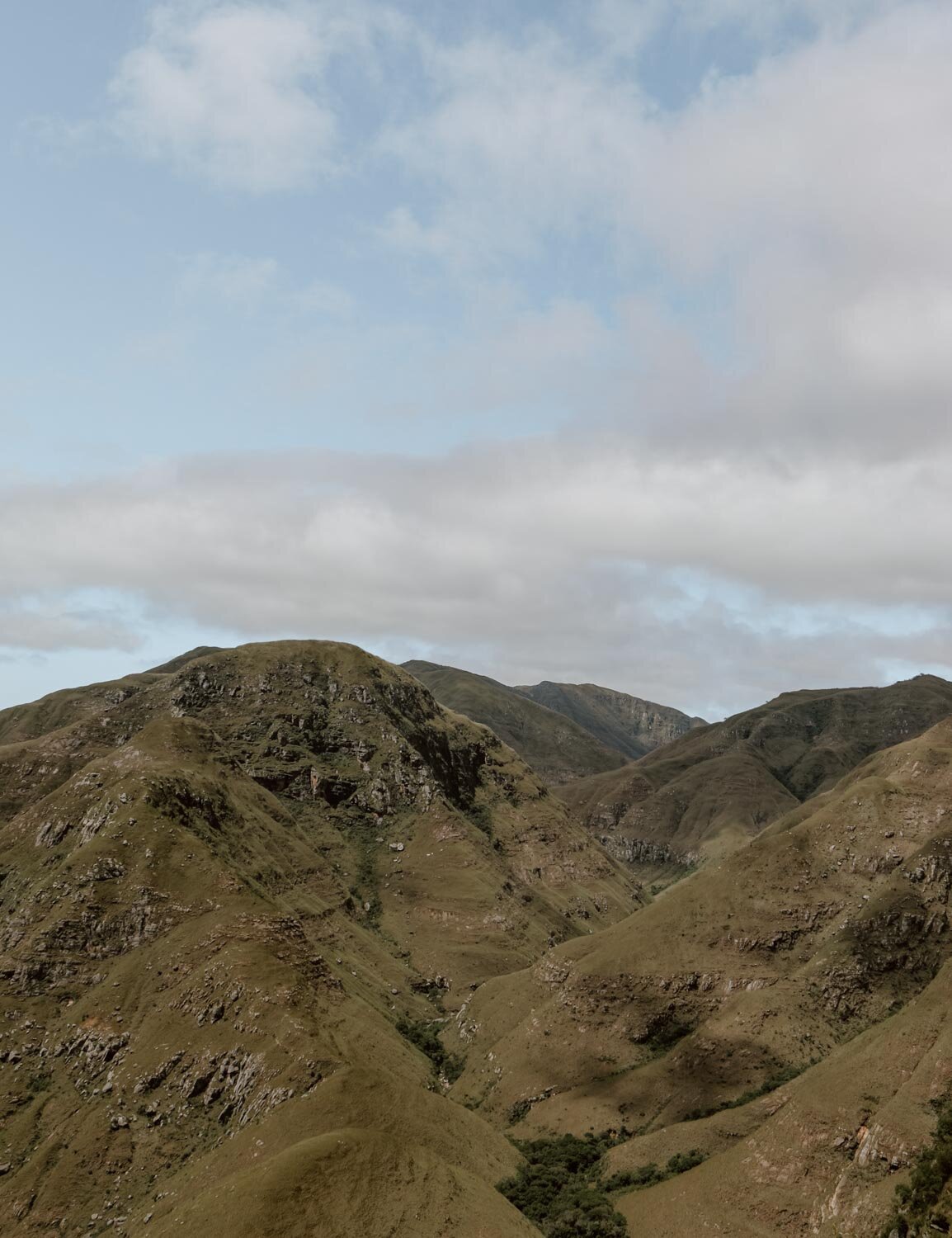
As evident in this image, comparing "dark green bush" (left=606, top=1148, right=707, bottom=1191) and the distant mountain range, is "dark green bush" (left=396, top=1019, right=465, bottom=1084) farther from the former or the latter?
"dark green bush" (left=606, top=1148, right=707, bottom=1191)

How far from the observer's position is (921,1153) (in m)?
94.3

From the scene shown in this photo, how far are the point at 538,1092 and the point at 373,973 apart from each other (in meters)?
45.6

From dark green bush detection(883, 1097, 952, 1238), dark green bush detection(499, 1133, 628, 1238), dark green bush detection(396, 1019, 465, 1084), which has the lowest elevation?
dark green bush detection(499, 1133, 628, 1238)

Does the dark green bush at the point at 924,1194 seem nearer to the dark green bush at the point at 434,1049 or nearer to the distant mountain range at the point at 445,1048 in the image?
the distant mountain range at the point at 445,1048

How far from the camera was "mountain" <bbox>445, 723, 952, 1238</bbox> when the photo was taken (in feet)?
339

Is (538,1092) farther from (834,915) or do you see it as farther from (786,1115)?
(834,915)

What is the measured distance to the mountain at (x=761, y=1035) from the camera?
339 feet

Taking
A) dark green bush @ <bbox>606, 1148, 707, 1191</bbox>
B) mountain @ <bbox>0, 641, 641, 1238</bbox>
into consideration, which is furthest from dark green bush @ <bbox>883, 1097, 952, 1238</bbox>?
mountain @ <bbox>0, 641, 641, 1238</bbox>

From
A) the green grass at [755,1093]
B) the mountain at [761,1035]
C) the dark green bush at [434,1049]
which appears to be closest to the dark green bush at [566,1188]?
the mountain at [761,1035]

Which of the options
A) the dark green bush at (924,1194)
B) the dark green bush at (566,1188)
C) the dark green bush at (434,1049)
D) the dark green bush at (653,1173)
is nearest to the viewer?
the dark green bush at (924,1194)

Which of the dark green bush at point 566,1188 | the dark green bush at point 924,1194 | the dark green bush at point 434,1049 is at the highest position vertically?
the dark green bush at point 924,1194

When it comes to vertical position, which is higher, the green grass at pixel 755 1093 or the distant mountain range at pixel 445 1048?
the distant mountain range at pixel 445 1048

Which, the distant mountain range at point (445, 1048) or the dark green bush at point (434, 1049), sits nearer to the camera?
the distant mountain range at point (445, 1048)

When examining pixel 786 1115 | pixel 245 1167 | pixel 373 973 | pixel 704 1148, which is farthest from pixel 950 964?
pixel 373 973
